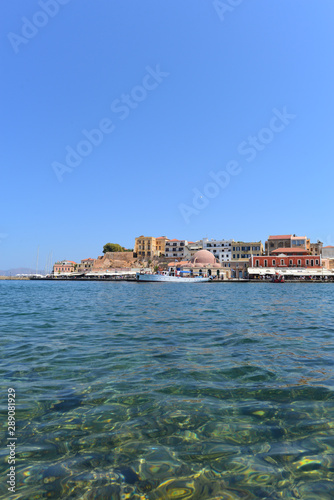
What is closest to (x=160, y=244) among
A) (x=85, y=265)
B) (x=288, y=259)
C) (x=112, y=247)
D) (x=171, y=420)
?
(x=112, y=247)

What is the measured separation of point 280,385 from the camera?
465 centimetres

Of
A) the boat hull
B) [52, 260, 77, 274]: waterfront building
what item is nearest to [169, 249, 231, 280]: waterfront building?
the boat hull

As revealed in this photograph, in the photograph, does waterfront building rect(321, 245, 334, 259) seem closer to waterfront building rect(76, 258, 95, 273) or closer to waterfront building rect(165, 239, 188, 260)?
waterfront building rect(165, 239, 188, 260)

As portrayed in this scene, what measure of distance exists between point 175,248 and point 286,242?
30876 mm

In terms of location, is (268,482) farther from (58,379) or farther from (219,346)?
(219,346)

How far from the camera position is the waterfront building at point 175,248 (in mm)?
92456

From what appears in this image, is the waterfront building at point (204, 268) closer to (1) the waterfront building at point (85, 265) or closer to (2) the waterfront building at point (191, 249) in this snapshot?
(2) the waterfront building at point (191, 249)

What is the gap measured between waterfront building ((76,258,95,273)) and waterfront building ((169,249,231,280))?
134 feet

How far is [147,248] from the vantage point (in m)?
97.9

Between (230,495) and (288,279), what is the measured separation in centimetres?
6779

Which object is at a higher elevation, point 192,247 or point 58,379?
point 192,247

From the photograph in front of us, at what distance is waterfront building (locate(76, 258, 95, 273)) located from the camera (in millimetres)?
→ 108625

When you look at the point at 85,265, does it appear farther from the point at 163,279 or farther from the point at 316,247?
the point at 316,247

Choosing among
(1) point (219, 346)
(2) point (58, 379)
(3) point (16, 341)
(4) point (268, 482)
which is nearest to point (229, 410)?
(4) point (268, 482)
